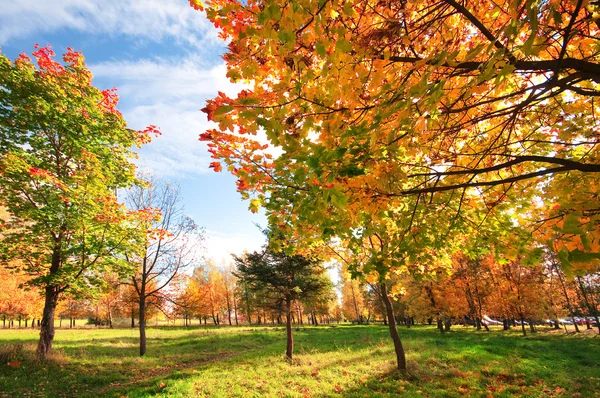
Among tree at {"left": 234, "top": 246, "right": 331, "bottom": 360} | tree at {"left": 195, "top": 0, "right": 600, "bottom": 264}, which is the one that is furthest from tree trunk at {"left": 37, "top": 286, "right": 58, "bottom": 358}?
tree at {"left": 195, "top": 0, "right": 600, "bottom": 264}

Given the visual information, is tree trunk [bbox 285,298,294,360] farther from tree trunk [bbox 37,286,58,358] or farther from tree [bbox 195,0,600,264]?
tree [bbox 195,0,600,264]

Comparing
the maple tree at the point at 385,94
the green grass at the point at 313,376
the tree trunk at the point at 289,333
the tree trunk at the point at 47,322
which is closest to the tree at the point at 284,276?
the tree trunk at the point at 289,333

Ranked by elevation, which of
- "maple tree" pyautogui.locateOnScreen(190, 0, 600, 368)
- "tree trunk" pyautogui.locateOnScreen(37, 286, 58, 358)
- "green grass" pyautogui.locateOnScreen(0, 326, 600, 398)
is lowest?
"green grass" pyautogui.locateOnScreen(0, 326, 600, 398)

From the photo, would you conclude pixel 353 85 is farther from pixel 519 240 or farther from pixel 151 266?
pixel 151 266

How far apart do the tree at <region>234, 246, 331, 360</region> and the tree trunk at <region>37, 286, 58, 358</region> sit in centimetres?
808

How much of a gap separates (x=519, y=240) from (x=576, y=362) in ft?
44.3

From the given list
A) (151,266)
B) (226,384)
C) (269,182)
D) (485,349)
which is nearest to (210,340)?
(151,266)

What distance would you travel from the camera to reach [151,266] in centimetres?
1323

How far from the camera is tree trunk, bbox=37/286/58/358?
8.41 meters

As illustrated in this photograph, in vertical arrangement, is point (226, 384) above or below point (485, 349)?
above

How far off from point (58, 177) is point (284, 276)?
10336 mm

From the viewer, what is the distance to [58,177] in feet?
27.2

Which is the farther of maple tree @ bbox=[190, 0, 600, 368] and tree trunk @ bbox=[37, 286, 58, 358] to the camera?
tree trunk @ bbox=[37, 286, 58, 358]

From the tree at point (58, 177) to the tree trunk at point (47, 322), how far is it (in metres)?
0.03
